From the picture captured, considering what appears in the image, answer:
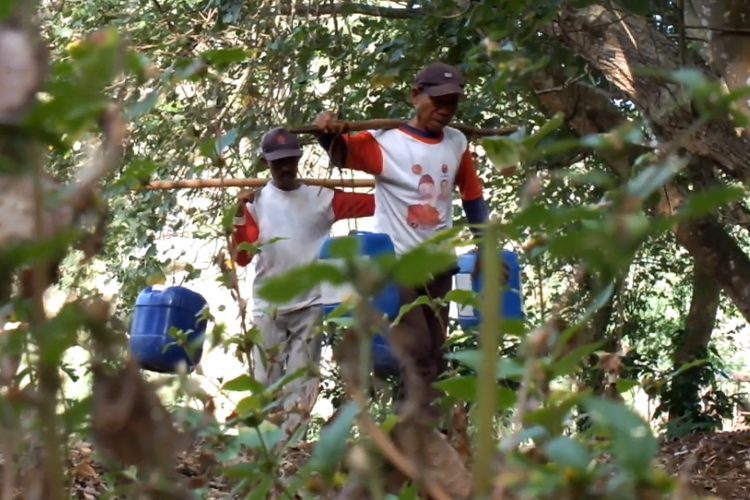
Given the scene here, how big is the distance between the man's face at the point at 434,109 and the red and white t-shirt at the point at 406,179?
61 mm

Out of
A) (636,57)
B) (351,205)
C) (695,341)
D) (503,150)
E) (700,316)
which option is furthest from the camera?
(700,316)

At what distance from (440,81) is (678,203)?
1929 mm

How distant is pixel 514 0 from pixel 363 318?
312 cm

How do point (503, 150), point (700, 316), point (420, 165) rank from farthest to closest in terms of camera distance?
point (700, 316) < point (420, 165) < point (503, 150)

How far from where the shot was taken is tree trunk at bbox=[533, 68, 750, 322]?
18.4ft

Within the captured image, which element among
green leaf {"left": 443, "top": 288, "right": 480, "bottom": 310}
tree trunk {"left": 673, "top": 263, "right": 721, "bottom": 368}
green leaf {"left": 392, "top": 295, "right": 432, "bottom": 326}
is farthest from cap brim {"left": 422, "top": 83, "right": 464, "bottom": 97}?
tree trunk {"left": 673, "top": 263, "right": 721, "bottom": 368}

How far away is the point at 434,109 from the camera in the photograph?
4199mm

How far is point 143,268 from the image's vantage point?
18.5ft

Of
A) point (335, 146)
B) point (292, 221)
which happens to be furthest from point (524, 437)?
point (292, 221)

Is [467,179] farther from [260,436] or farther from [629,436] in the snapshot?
[629,436]

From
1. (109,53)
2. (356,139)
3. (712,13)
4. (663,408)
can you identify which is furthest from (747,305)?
(109,53)

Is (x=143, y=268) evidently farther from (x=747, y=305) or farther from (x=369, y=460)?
(x=369, y=460)

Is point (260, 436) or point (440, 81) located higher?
point (440, 81)

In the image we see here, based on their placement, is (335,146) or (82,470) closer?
(82,470)
